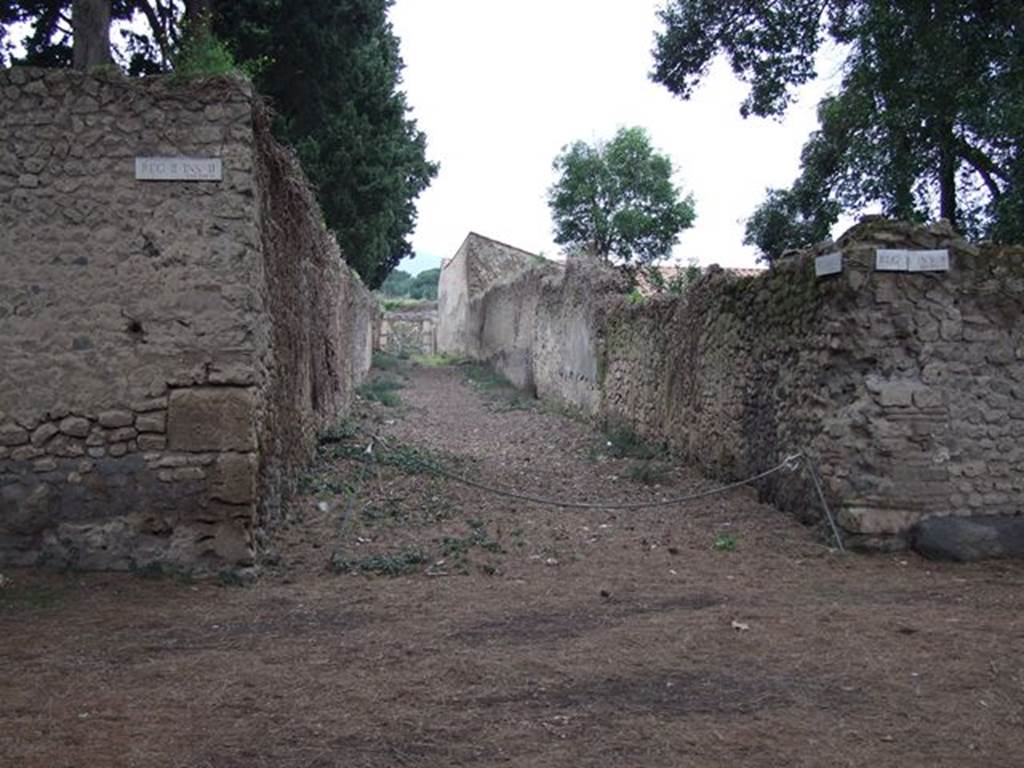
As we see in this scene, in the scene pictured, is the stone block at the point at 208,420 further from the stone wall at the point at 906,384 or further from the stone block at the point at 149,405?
the stone wall at the point at 906,384

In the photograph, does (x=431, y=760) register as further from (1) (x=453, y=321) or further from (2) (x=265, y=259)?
(1) (x=453, y=321)

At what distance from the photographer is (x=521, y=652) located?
4719mm

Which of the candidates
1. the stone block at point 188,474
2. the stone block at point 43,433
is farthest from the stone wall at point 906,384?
the stone block at point 43,433

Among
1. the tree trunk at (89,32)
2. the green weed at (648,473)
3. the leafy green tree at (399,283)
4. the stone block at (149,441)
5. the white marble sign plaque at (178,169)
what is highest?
the leafy green tree at (399,283)

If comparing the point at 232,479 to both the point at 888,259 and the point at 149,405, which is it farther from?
the point at 888,259

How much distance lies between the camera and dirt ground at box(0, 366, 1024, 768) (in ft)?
11.7

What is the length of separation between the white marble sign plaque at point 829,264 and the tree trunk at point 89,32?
29.2 ft

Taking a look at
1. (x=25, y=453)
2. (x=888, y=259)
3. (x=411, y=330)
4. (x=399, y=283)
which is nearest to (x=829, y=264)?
(x=888, y=259)

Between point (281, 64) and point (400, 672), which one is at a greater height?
point (281, 64)

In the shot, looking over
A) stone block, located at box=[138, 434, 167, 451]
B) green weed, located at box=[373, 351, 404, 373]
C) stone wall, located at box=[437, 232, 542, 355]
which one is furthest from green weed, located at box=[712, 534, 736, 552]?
stone wall, located at box=[437, 232, 542, 355]

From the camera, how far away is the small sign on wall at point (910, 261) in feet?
23.1

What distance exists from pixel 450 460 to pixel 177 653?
6334mm

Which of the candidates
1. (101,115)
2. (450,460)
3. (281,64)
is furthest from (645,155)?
(101,115)

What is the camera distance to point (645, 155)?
3111 centimetres
